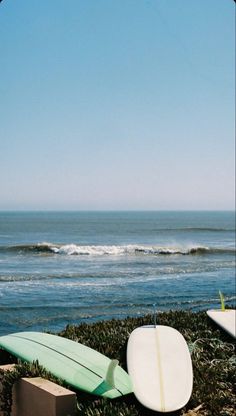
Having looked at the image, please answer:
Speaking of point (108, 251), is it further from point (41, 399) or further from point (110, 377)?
point (41, 399)

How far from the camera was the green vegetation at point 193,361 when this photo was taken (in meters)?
5.77

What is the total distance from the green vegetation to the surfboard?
152mm

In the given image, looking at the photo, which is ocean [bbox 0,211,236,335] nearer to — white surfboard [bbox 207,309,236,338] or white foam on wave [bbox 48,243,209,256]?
white foam on wave [bbox 48,243,209,256]

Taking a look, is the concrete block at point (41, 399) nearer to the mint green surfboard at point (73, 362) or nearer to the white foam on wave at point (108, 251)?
the mint green surfboard at point (73, 362)

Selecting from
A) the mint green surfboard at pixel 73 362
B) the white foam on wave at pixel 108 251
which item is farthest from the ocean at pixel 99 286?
the mint green surfboard at pixel 73 362

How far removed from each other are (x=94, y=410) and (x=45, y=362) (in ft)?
3.19

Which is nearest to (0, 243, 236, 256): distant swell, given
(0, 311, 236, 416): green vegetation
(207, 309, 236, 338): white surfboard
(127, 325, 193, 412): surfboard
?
(207, 309, 236, 338): white surfboard

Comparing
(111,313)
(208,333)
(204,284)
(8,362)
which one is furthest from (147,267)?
(8,362)

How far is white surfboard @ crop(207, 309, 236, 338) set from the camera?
9000 mm

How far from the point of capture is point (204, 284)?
21172 mm

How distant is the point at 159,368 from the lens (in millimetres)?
6707

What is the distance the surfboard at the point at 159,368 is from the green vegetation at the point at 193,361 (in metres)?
0.15

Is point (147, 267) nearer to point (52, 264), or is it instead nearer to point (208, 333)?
point (52, 264)

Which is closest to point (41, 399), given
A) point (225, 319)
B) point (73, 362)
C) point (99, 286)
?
point (73, 362)
